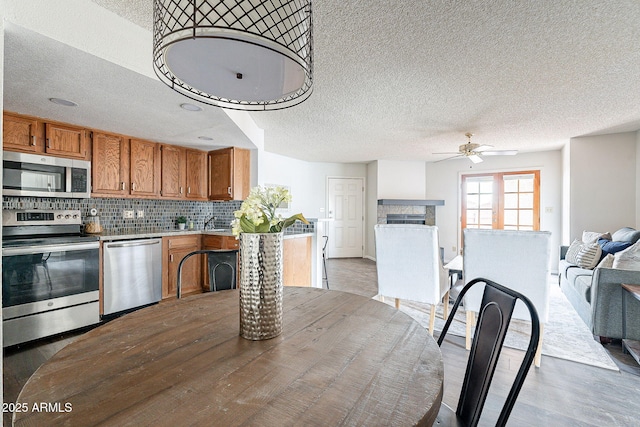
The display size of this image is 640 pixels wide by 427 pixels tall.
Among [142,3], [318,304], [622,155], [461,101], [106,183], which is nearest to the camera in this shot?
[318,304]

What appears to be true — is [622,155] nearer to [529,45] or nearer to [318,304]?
[529,45]

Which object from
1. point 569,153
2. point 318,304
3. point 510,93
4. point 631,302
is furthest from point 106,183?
point 569,153

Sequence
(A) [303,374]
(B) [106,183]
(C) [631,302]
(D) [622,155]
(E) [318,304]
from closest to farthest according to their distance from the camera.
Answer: (A) [303,374] < (E) [318,304] < (C) [631,302] < (B) [106,183] < (D) [622,155]

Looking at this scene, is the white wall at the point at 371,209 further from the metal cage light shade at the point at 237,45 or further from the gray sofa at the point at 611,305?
the metal cage light shade at the point at 237,45

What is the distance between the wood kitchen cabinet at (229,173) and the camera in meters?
4.05

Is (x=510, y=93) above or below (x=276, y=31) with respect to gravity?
above

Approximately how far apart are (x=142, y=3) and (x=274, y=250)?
1642 millimetres

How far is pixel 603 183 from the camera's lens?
4328 millimetres

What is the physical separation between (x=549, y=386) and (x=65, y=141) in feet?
15.0

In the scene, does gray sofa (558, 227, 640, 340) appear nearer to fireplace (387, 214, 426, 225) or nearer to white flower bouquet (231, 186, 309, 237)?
white flower bouquet (231, 186, 309, 237)

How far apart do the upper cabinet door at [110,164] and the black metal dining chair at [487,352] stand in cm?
372

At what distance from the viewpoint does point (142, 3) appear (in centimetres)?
160

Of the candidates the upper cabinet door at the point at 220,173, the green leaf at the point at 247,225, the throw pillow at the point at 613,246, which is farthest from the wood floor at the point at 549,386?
the upper cabinet door at the point at 220,173

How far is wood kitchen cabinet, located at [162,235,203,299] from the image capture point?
351cm
